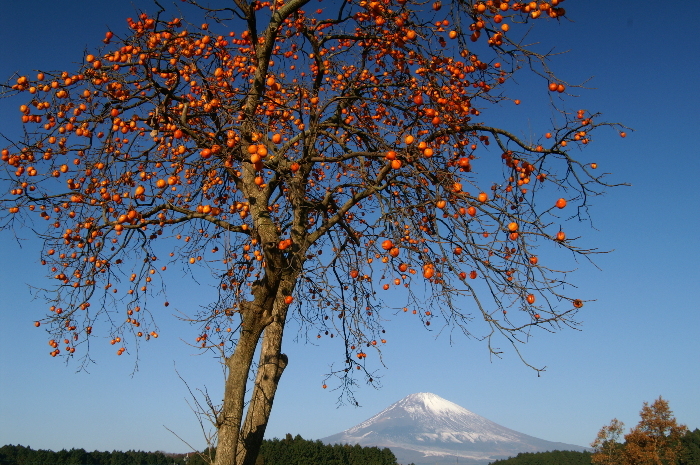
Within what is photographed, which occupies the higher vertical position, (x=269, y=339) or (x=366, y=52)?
(x=366, y=52)

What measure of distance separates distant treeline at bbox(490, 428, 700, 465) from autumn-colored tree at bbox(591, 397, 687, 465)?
0.50m

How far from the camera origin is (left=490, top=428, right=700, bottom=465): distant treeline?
33.1 m

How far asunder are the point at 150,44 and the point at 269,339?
336 cm

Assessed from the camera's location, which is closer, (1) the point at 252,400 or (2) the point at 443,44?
(1) the point at 252,400

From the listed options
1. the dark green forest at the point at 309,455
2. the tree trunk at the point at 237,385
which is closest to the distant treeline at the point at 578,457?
the dark green forest at the point at 309,455

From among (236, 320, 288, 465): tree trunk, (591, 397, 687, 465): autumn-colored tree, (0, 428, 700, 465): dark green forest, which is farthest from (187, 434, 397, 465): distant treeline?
(236, 320, 288, 465): tree trunk

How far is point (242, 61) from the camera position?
6141 mm

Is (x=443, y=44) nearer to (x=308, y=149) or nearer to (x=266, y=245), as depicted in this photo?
(x=308, y=149)

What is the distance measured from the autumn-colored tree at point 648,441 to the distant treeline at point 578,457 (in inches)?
19.6

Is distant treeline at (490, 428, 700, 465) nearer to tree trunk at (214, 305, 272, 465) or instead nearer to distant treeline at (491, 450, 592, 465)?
distant treeline at (491, 450, 592, 465)

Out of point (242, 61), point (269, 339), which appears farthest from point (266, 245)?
point (242, 61)

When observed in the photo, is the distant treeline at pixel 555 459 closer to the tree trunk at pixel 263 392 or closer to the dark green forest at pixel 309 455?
the dark green forest at pixel 309 455

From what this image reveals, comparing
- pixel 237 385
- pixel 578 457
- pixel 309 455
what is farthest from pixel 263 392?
→ pixel 578 457

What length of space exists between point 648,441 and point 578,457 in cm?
1950
